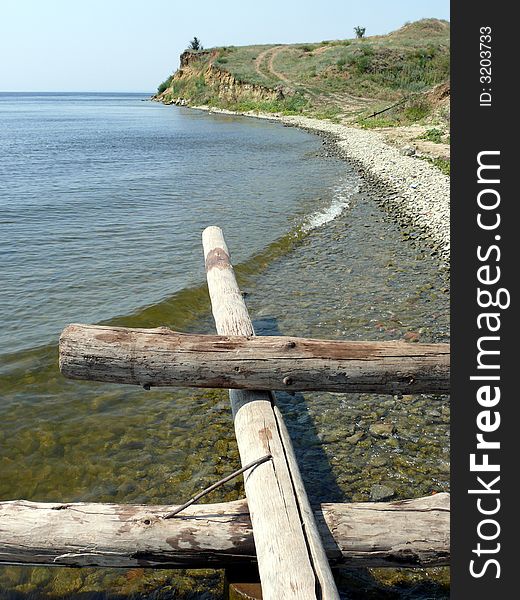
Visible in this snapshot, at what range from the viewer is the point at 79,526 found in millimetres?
3699

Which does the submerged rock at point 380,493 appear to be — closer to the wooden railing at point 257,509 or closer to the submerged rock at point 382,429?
the submerged rock at point 382,429

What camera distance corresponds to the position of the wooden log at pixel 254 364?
477 centimetres

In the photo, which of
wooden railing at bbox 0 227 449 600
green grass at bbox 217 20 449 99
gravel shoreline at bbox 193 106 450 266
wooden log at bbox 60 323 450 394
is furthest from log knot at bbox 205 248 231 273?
green grass at bbox 217 20 449 99

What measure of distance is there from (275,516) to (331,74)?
2759 inches

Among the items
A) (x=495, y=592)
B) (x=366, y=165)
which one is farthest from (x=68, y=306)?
(x=366, y=165)

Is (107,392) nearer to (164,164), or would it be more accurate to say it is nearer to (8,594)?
(8,594)

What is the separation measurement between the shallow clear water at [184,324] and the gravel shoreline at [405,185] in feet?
2.36

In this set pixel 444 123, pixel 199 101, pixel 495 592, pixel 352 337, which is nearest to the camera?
pixel 495 592

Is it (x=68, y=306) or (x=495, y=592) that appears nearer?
(x=495, y=592)

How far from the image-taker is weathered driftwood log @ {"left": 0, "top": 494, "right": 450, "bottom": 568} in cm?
364

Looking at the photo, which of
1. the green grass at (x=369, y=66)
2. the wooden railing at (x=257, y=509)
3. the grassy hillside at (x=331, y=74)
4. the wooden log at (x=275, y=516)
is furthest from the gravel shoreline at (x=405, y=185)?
the green grass at (x=369, y=66)

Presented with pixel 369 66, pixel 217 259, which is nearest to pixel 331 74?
pixel 369 66

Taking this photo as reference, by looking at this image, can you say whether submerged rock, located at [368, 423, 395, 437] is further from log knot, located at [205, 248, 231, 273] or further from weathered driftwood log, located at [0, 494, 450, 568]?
log knot, located at [205, 248, 231, 273]

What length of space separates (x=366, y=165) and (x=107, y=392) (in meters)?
21.3
